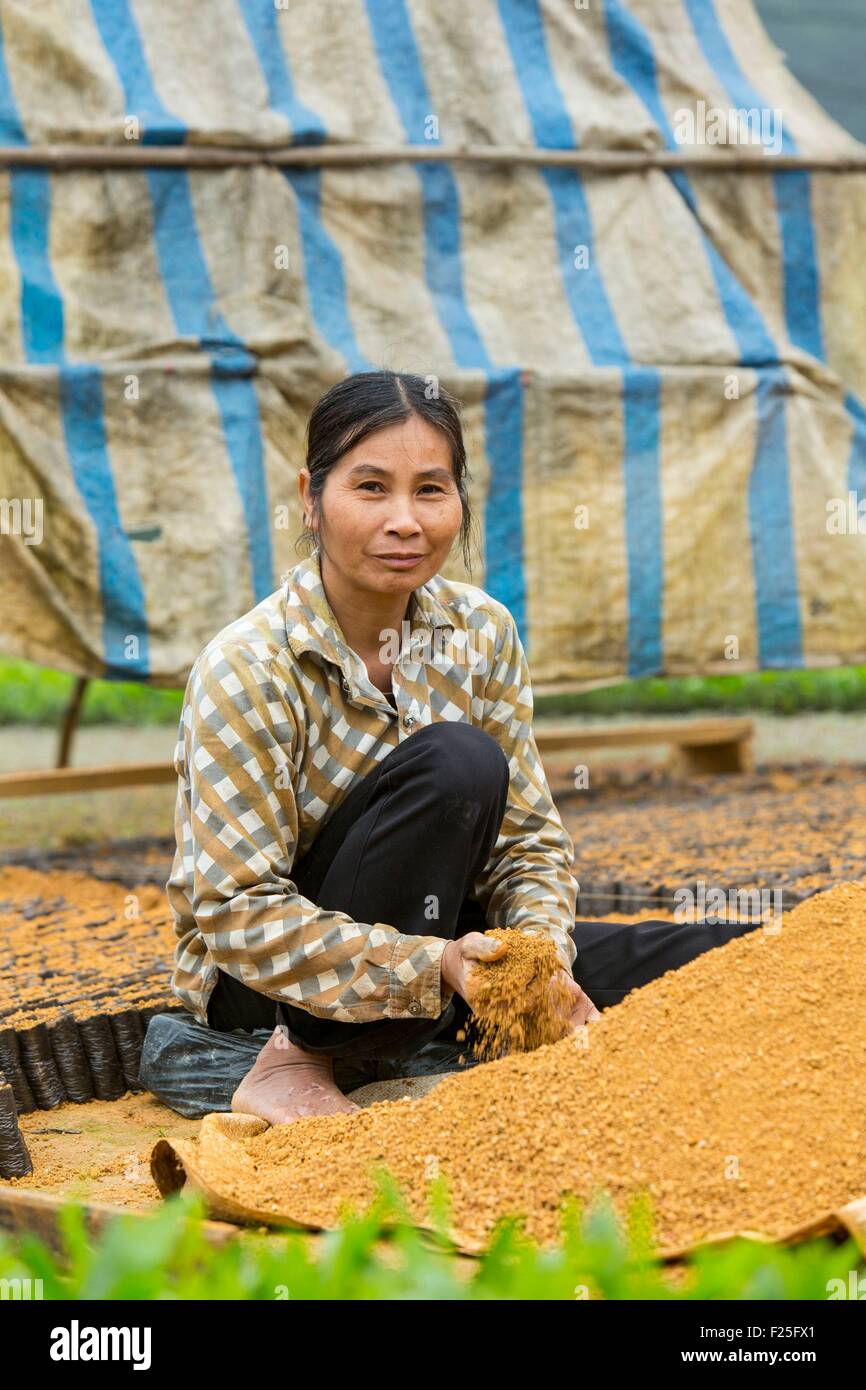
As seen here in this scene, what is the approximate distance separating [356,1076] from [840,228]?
3.87 meters

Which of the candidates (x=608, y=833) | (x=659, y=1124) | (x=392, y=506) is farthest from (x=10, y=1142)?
(x=608, y=833)

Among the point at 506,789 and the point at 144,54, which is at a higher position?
the point at 144,54

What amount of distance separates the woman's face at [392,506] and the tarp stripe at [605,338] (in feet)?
8.77

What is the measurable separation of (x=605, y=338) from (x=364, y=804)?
3.03 m

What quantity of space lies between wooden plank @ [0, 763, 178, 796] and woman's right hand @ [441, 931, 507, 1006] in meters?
3.18

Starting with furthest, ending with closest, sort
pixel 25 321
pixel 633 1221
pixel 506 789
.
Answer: pixel 25 321 → pixel 506 789 → pixel 633 1221

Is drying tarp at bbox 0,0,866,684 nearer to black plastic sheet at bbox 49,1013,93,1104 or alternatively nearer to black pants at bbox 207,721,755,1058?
black plastic sheet at bbox 49,1013,93,1104

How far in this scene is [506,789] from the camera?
8.34 ft

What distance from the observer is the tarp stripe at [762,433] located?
526 centimetres

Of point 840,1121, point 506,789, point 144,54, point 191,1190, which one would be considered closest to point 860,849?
point 506,789

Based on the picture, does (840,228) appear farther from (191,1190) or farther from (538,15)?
(191,1190)

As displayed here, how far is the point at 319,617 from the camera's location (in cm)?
260

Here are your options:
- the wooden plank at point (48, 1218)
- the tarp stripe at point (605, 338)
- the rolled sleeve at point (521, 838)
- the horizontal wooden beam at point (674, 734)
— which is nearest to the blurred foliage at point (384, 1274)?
the wooden plank at point (48, 1218)

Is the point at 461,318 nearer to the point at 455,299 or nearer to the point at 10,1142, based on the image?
the point at 455,299
